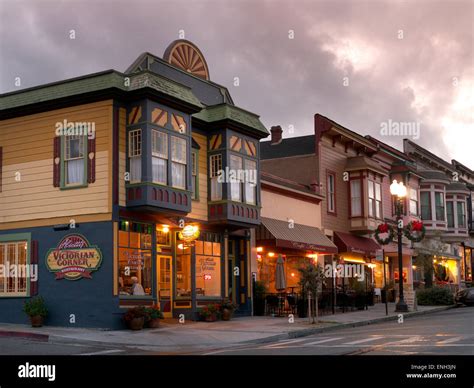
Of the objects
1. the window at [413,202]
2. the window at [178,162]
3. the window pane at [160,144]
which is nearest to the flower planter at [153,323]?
the window at [178,162]

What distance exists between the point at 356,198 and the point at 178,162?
1659 cm

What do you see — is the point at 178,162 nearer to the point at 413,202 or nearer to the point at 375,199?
the point at 375,199

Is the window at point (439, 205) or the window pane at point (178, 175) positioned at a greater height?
the window at point (439, 205)

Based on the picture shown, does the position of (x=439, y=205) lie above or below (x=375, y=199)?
above

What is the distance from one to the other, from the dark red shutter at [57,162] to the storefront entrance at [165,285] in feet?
14.4

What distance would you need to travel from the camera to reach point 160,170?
22062mm

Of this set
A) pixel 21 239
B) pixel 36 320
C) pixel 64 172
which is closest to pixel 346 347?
pixel 36 320

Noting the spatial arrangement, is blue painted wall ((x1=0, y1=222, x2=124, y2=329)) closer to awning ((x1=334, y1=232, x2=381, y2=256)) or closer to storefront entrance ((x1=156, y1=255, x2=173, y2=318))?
storefront entrance ((x1=156, y1=255, x2=173, y2=318))

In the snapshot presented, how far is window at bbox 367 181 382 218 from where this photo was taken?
1479 inches

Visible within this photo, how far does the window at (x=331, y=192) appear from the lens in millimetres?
35719

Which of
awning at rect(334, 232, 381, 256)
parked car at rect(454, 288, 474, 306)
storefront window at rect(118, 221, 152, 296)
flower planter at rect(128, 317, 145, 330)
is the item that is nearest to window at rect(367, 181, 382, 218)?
awning at rect(334, 232, 381, 256)

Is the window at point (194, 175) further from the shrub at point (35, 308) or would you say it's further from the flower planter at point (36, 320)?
the flower planter at point (36, 320)

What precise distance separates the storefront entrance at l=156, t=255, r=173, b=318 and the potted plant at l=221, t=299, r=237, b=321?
1.99m
